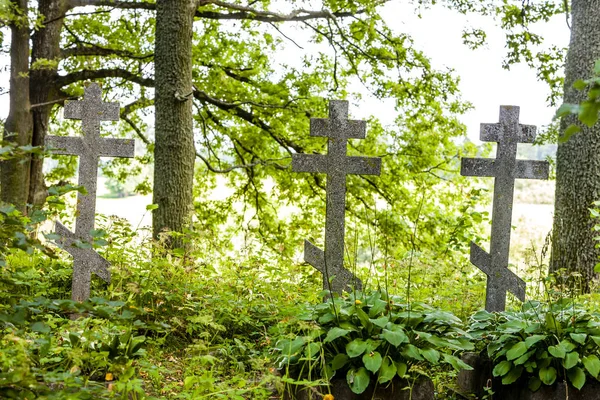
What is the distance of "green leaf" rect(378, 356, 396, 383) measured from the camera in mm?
4176

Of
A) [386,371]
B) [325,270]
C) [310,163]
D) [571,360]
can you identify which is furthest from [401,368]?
[310,163]

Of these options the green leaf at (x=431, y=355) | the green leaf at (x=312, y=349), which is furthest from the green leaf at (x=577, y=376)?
the green leaf at (x=312, y=349)

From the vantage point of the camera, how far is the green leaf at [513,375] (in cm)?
459

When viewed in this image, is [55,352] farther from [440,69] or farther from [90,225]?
[440,69]

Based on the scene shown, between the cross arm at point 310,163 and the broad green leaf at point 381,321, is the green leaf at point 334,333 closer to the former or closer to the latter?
the broad green leaf at point 381,321

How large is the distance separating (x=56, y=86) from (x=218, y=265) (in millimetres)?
7130

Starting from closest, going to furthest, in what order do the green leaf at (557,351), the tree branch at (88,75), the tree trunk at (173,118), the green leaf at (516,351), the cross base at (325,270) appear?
the green leaf at (557,351) < the green leaf at (516,351) < the cross base at (325,270) < the tree trunk at (173,118) < the tree branch at (88,75)

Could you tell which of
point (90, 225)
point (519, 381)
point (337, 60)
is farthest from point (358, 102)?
point (519, 381)

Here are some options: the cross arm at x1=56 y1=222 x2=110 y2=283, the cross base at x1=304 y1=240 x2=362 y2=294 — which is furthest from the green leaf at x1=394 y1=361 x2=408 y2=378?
the cross arm at x1=56 y1=222 x2=110 y2=283

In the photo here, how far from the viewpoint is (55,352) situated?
4648 mm

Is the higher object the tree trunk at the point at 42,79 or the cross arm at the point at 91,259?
the tree trunk at the point at 42,79

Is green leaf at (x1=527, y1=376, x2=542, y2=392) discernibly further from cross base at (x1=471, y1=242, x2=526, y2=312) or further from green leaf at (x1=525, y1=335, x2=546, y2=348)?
cross base at (x1=471, y1=242, x2=526, y2=312)

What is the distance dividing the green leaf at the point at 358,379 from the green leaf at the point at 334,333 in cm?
24

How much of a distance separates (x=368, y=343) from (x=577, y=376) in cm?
139
